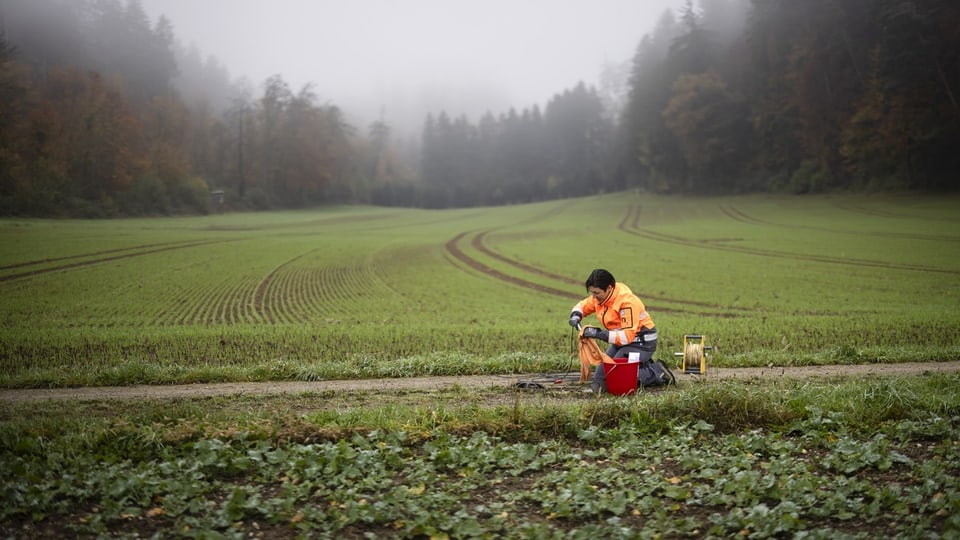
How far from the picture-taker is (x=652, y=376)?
36.2 feet

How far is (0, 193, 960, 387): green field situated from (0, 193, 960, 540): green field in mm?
149

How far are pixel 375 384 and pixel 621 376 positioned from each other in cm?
475

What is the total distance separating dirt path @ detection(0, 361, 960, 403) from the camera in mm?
10805

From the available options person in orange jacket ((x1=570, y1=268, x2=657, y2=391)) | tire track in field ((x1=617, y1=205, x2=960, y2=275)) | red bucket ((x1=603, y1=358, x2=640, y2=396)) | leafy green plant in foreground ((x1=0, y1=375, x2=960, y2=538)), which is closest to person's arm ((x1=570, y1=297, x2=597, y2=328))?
person in orange jacket ((x1=570, y1=268, x2=657, y2=391))

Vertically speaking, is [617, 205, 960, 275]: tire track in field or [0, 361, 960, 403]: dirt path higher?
[617, 205, 960, 275]: tire track in field

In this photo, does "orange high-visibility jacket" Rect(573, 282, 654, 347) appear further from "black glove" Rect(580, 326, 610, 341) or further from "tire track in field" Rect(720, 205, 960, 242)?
"tire track in field" Rect(720, 205, 960, 242)

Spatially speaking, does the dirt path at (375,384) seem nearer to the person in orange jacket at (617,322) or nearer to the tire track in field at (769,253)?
the person in orange jacket at (617,322)

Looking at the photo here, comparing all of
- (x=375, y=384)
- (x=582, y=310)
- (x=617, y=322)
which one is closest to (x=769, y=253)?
(x=617, y=322)

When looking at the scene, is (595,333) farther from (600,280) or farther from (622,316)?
(600,280)

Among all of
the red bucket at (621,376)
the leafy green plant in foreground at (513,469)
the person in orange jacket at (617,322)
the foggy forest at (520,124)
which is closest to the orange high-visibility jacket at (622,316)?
the person in orange jacket at (617,322)

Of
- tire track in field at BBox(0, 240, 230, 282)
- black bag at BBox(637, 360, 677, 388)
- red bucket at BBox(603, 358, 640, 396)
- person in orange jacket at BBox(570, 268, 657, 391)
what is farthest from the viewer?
tire track in field at BBox(0, 240, 230, 282)

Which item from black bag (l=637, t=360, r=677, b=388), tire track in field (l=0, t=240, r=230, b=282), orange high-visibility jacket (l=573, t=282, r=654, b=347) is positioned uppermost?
orange high-visibility jacket (l=573, t=282, r=654, b=347)

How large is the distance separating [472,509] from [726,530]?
96.4 inches

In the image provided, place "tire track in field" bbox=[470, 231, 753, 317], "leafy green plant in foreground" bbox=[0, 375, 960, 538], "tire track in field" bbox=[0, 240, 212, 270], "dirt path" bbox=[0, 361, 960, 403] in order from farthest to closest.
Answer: "tire track in field" bbox=[0, 240, 212, 270] < "tire track in field" bbox=[470, 231, 753, 317] < "dirt path" bbox=[0, 361, 960, 403] < "leafy green plant in foreground" bbox=[0, 375, 960, 538]
